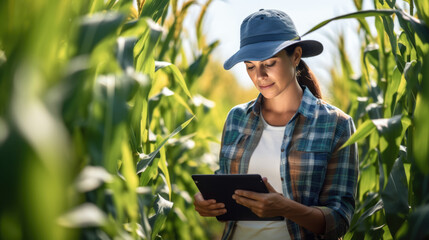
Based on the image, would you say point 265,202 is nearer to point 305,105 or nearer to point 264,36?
point 305,105

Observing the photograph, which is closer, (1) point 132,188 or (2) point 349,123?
(1) point 132,188

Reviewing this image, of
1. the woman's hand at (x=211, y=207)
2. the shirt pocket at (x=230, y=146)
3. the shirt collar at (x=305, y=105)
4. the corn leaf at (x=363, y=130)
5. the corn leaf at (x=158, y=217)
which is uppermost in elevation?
the corn leaf at (x=363, y=130)

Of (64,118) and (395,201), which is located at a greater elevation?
(64,118)

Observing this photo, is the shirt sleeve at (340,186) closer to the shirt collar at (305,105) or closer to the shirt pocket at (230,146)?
the shirt collar at (305,105)

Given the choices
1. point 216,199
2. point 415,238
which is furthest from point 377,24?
point 415,238

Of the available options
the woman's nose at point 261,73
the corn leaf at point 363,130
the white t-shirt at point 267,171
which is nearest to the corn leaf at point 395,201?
the corn leaf at point 363,130

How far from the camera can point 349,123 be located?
4.28ft

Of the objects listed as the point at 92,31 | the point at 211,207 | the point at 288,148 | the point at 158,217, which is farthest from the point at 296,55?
the point at 92,31

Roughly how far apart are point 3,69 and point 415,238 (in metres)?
0.61

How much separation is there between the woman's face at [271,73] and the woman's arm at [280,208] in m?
0.30

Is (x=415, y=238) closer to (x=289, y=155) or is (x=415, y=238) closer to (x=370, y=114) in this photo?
(x=289, y=155)

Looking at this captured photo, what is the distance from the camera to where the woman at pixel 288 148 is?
1.22 meters

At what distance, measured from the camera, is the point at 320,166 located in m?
1.26

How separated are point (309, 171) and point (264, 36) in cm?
39
